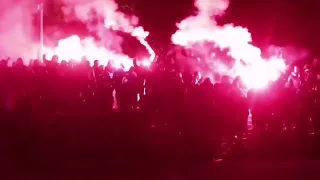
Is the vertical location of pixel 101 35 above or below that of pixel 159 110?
above

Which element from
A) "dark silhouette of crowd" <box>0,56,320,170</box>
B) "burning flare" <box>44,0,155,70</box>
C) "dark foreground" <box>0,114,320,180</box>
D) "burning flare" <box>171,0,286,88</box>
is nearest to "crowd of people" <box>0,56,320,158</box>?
"dark silhouette of crowd" <box>0,56,320,170</box>

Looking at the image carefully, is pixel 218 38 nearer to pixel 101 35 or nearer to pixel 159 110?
pixel 101 35

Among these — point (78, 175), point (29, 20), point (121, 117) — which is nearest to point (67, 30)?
point (29, 20)

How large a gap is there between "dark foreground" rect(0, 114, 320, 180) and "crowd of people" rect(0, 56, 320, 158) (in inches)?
12.3

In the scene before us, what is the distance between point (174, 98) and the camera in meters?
9.59

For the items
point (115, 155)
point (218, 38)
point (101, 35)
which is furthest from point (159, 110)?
point (101, 35)

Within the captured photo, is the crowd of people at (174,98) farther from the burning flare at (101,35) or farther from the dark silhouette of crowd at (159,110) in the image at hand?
the burning flare at (101,35)

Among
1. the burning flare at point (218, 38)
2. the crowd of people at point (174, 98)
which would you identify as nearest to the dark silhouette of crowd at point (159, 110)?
the crowd of people at point (174, 98)

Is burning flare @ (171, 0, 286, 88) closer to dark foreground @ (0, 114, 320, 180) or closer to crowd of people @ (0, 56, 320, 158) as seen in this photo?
crowd of people @ (0, 56, 320, 158)

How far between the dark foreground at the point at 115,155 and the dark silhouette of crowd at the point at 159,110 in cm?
3

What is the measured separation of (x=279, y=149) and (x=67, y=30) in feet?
31.0

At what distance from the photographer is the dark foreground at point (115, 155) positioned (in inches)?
301

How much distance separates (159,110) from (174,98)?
38cm

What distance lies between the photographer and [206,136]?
9.24m
